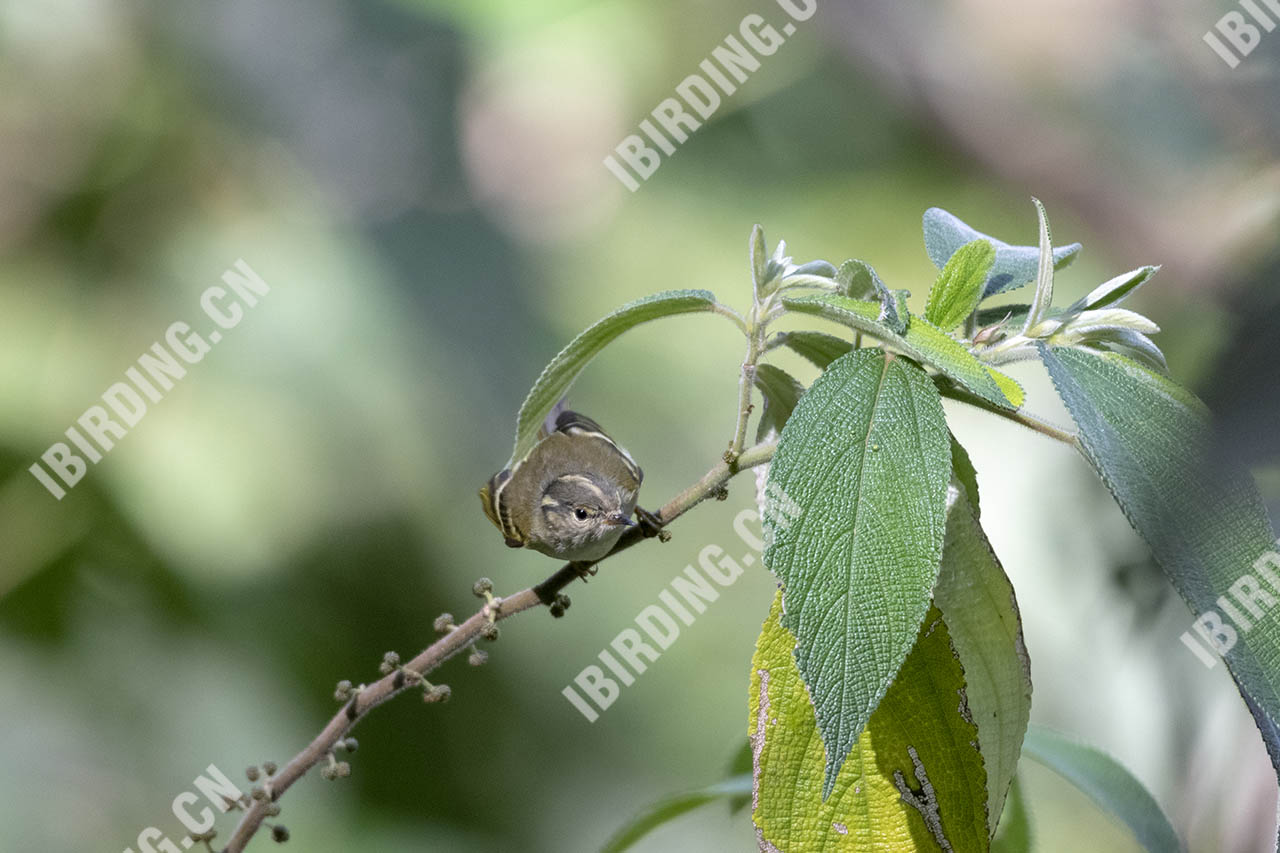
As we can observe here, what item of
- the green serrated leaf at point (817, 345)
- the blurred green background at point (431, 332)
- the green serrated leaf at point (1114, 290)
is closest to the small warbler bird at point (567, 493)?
the green serrated leaf at point (817, 345)

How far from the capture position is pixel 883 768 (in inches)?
16.9

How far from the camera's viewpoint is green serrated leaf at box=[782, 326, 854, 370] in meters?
0.46

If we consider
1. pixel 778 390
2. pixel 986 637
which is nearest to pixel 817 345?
pixel 778 390

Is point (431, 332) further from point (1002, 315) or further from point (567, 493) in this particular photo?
point (1002, 315)

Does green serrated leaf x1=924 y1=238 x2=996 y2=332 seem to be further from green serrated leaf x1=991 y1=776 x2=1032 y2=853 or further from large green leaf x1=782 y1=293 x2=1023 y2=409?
green serrated leaf x1=991 y1=776 x2=1032 y2=853

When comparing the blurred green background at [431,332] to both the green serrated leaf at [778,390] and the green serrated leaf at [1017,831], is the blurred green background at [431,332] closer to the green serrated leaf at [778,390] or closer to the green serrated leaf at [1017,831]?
the green serrated leaf at [1017,831]

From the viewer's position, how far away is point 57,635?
146 cm

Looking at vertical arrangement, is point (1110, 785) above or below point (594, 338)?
below

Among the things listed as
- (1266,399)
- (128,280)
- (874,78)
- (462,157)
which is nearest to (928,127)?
(874,78)

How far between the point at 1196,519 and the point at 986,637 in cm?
12

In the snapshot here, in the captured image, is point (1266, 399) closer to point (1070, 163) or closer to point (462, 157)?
point (1070, 163)

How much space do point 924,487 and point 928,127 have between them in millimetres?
1298

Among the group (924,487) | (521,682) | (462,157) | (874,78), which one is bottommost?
(521,682)

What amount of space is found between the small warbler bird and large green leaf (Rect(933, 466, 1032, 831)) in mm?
234
